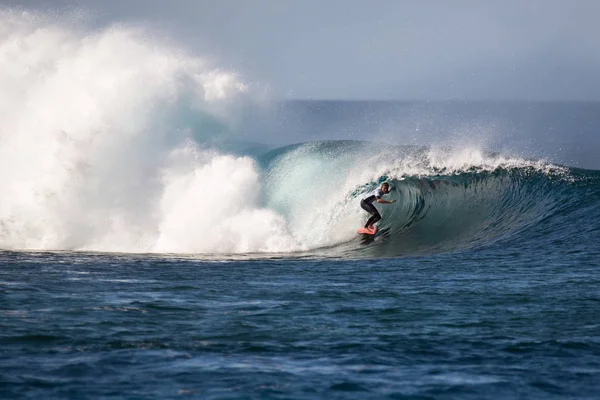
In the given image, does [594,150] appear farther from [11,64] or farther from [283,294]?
[283,294]

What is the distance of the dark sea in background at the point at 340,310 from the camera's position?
725 centimetres

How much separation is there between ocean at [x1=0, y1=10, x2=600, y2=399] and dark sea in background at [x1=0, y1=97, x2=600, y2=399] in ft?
0.13

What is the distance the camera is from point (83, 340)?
8.51 m

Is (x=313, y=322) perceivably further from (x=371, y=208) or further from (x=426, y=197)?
(x=426, y=197)

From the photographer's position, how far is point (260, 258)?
52.1 feet

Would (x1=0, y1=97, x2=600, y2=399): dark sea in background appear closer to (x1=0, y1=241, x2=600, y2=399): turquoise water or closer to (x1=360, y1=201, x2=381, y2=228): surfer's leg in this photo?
(x1=0, y1=241, x2=600, y2=399): turquoise water

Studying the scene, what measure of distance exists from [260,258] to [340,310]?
19.2ft

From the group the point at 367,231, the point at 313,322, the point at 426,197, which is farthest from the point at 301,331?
the point at 426,197

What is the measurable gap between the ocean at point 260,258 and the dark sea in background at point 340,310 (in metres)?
0.04

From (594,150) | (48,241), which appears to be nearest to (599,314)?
(48,241)

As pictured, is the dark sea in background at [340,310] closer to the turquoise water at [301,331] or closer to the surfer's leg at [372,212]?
the turquoise water at [301,331]

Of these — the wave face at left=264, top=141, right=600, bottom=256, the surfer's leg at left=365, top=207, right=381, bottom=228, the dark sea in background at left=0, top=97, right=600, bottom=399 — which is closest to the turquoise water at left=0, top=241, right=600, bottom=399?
the dark sea in background at left=0, top=97, right=600, bottom=399

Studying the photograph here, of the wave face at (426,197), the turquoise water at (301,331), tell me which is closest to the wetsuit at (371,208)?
the wave face at (426,197)

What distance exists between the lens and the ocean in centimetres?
757
